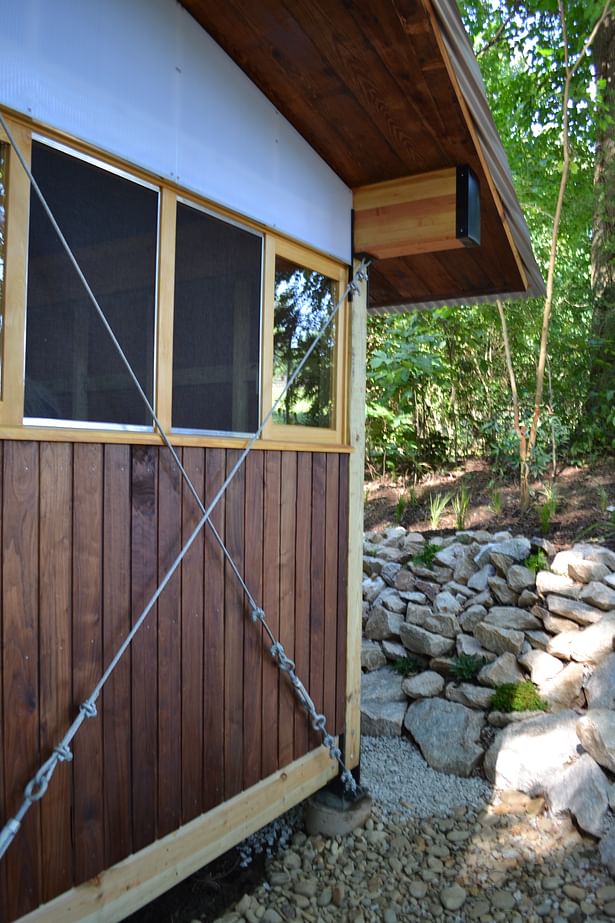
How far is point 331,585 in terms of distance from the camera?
336 centimetres

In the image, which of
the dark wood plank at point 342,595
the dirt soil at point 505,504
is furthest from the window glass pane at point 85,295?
the dirt soil at point 505,504

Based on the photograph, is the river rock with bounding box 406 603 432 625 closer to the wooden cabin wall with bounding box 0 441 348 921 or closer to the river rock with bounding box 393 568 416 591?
the river rock with bounding box 393 568 416 591

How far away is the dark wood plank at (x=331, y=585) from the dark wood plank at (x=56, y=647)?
4.73 ft

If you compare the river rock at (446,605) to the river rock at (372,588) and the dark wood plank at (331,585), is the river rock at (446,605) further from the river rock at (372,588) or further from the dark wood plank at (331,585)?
the dark wood plank at (331,585)

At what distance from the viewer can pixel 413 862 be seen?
10.4 feet

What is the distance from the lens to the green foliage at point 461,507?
644 centimetres

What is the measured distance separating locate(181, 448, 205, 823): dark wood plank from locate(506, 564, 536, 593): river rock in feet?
10.3

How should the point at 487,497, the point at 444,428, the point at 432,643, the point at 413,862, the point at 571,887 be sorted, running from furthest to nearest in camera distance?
the point at 444,428 < the point at 487,497 < the point at 432,643 < the point at 413,862 < the point at 571,887

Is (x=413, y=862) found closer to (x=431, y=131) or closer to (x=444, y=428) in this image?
(x=431, y=131)

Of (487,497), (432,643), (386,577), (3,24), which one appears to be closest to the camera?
(3,24)

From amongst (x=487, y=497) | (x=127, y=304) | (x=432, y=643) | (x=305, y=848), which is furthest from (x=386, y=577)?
(x=127, y=304)

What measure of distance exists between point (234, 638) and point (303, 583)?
0.50m

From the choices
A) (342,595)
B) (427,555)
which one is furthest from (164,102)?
(427,555)

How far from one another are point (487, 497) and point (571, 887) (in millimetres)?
4398
